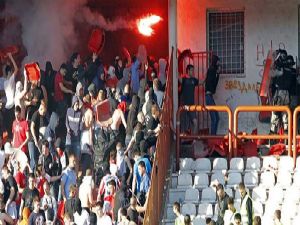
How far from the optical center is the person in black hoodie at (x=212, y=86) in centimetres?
3391

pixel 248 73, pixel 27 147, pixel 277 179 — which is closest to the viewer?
pixel 277 179

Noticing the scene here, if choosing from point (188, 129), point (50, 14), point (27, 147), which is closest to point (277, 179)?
point (188, 129)

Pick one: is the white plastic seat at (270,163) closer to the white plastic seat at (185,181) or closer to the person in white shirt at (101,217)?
the white plastic seat at (185,181)

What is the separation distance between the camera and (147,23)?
3631 cm

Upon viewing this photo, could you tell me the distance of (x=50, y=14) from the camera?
36.8 meters

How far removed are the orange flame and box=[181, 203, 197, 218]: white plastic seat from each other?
255 inches

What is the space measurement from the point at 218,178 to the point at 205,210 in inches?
44.2

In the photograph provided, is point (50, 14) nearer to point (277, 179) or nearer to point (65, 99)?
point (65, 99)

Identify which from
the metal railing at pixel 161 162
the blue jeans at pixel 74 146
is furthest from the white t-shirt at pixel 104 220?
the blue jeans at pixel 74 146

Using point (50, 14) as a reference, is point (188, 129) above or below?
below

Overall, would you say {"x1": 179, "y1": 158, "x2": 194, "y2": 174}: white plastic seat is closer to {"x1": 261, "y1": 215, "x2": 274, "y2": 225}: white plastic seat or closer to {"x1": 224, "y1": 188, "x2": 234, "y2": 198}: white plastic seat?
{"x1": 224, "y1": 188, "x2": 234, "y2": 198}: white plastic seat

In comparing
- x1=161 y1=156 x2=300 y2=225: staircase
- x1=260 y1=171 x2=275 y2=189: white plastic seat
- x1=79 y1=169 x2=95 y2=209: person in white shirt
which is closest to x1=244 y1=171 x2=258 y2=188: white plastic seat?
x1=161 y1=156 x2=300 y2=225: staircase

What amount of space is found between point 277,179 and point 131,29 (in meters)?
6.69

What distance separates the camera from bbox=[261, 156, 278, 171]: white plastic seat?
31656 millimetres
